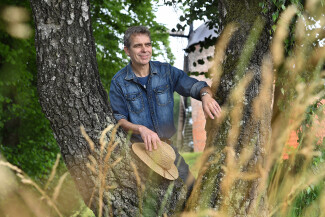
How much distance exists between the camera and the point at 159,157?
10.2 ft

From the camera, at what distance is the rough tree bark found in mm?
3115

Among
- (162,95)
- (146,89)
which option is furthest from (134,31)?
(162,95)

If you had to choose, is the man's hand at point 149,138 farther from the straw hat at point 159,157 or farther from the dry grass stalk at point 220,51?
the dry grass stalk at point 220,51

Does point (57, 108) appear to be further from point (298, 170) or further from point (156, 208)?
point (298, 170)

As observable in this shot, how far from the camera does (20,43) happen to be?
8.03m

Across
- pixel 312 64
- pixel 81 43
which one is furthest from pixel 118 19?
pixel 81 43

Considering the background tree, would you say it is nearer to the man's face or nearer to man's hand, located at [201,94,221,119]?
man's hand, located at [201,94,221,119]

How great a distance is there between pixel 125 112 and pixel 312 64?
7.59 ft

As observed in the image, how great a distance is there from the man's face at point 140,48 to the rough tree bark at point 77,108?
55 cm

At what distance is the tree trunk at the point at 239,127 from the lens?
3273 mm

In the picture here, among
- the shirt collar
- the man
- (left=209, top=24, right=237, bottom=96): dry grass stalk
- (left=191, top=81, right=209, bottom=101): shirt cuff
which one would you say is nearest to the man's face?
the man

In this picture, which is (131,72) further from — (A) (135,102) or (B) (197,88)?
(B) (197,88)

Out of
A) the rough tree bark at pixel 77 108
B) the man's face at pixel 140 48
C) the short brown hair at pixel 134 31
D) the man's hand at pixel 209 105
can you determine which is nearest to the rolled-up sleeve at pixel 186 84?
the man's hand at pixel 209 105

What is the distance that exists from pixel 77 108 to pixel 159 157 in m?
0.75
